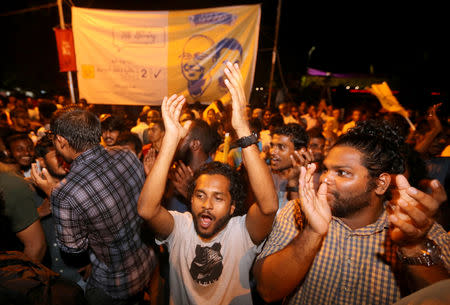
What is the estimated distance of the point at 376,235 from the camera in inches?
67.7

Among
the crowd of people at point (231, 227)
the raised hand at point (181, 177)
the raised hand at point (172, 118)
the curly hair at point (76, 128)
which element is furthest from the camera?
the raised hand at point (181, 177)

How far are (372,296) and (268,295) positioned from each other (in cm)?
71

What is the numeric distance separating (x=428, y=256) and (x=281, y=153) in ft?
7.10

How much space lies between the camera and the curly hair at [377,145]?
1.77 metres

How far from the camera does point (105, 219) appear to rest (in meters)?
2.16

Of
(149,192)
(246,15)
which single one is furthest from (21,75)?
(149,192)

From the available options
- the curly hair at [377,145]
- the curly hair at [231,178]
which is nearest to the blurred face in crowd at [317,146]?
the curly hair at [377,145]

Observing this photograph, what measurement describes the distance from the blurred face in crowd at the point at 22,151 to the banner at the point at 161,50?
Answer: 2.35 m

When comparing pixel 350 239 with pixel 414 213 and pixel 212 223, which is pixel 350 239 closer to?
pixel 414 213

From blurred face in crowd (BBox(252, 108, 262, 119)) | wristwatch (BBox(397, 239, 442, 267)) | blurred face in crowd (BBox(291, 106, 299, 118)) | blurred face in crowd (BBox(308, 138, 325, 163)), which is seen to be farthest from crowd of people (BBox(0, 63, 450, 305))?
blurred face in crowd (BBox(291, 106, 299, 118))

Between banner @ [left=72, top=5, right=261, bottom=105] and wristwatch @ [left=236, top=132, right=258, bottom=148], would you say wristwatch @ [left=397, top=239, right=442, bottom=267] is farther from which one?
banner @ [left=72, top=5, right=261, bottom=105]

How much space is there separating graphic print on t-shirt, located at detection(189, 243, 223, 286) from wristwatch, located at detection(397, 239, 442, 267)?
1.19m

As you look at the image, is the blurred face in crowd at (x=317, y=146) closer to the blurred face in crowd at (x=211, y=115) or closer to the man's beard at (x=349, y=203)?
the blurred face in crowd at (x=211, y=115)

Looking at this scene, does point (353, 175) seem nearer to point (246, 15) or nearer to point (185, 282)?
point (185, 282)
